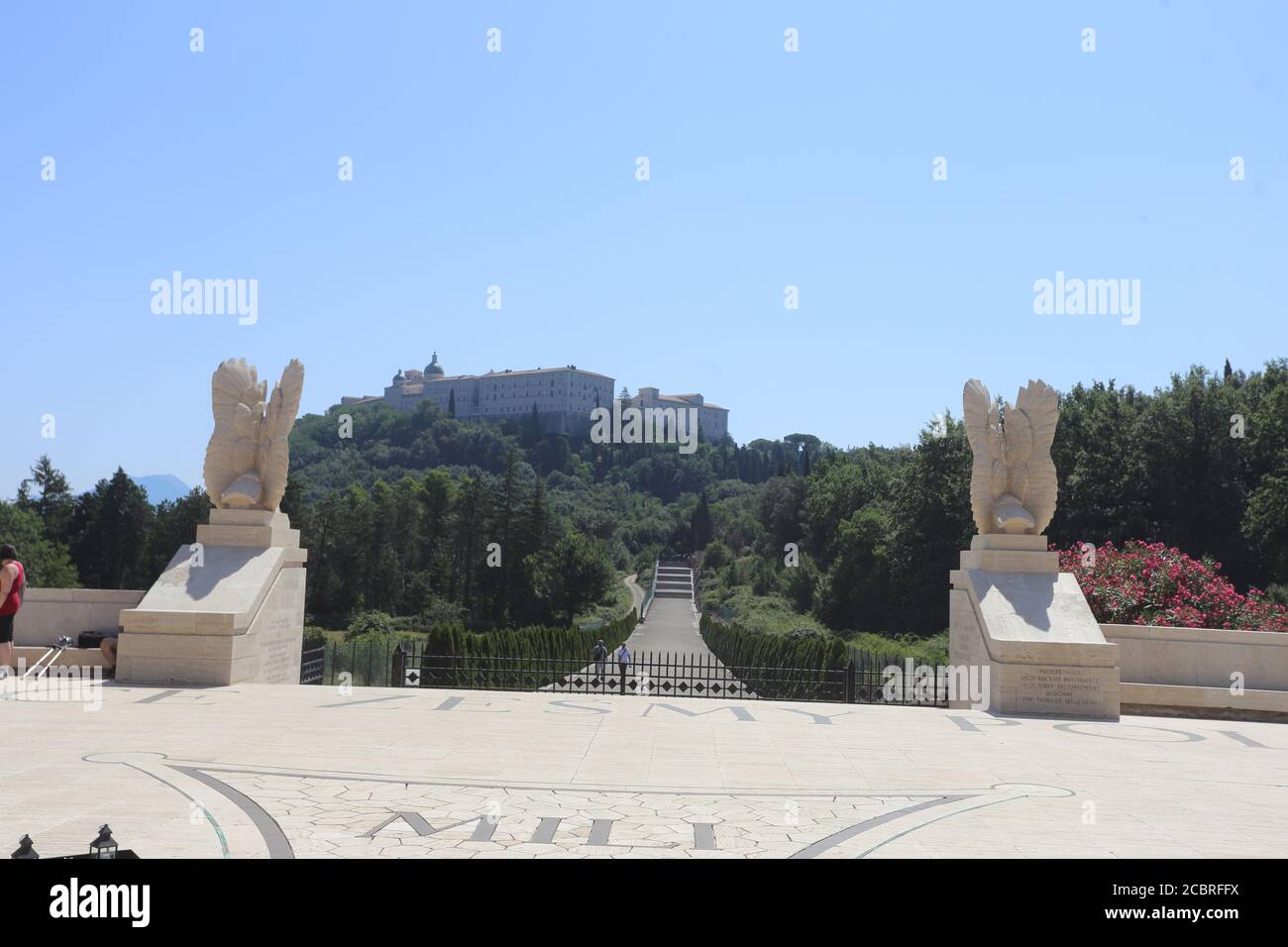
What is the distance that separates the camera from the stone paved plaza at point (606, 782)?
6082 mm

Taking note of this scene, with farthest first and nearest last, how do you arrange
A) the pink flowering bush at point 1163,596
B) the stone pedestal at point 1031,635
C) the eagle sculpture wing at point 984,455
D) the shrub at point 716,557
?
the shrub at point 716,557 → the pink flowering bush at point 1163,596 → the eagle sculpture wing at point 984,455 → the stone pedestal at point 1031,635

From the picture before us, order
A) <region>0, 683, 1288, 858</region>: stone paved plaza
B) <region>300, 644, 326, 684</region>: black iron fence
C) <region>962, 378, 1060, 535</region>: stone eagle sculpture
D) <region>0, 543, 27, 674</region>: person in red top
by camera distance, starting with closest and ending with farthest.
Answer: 1. <region>0, 683, 1288, 858</region>: stone paved plaza
2. <region>0, 543, 27, 674</region>: person in red top
3. <region>962, 378, 1060, 535</region>: stone eagle sculpture
4. <region>300, 644, 326, 684</region>: black iron fence

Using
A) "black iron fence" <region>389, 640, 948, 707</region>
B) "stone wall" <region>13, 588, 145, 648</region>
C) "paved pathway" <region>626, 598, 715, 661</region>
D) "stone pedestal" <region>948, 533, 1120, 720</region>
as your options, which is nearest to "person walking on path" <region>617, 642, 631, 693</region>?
"black iron fence" <region>389, 640, 948, 707</region>

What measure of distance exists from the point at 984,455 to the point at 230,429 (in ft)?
36.2

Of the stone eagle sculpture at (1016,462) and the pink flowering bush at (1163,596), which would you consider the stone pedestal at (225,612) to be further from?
the pink flowering bush at (1163,596)

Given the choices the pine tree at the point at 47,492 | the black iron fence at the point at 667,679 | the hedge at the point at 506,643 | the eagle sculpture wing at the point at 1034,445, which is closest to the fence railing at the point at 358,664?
the hedge at the point at 506,643

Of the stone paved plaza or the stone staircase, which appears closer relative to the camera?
the stone paved plaza

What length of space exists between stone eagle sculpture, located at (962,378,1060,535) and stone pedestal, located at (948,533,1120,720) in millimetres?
313

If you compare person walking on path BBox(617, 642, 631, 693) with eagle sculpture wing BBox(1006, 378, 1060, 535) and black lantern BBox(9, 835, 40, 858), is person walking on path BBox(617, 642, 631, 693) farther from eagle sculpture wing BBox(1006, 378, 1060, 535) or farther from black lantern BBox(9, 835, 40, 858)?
black lantern BBox(9, 835, 40, 858)

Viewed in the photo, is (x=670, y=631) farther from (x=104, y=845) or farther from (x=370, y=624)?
(x=104, y=845)

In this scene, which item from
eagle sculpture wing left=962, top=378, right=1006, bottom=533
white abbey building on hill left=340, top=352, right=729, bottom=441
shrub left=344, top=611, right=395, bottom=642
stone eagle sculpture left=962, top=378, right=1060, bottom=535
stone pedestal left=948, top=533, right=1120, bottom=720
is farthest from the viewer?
white abbey building on hill left=340, top=352, right=729, bottom=441

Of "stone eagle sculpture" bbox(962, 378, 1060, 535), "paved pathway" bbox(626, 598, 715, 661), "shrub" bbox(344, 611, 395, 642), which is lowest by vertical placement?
"paved pathway" bbox(626, 598, 715, 661)

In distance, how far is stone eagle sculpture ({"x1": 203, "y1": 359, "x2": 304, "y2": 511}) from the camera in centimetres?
1522
